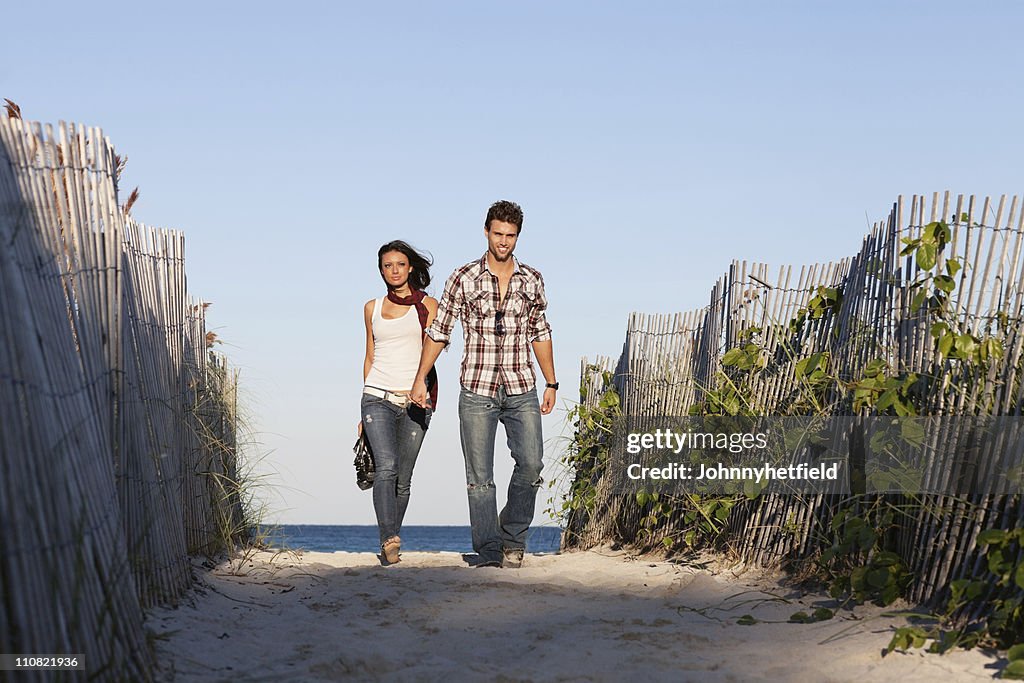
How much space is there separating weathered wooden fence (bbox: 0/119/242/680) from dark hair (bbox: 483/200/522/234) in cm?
164

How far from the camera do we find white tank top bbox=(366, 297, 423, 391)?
6113 mm

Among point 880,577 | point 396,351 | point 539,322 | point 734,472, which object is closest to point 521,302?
point 539,322

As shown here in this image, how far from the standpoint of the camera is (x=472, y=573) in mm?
5633

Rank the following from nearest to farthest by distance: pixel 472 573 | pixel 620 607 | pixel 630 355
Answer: pixel 620 607 < pixel 472 573 < pixel 630 355

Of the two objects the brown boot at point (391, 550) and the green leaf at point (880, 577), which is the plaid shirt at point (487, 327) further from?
the green leaf at point (880, 577)

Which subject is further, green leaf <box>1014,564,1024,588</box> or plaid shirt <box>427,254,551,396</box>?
plaid shirt <box>427,254,551,396</box>

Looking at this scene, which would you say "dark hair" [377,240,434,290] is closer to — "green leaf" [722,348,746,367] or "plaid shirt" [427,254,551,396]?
"plaid shirt" [427,254,551,396]

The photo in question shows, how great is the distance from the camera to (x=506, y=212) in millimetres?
5781

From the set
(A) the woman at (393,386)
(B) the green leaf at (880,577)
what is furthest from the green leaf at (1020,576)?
(A) the woman at (393,386)

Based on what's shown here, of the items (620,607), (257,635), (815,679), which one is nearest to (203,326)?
(257,635)

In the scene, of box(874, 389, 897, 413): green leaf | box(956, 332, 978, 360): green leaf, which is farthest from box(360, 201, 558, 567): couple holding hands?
box(956, 332, 978, 360): green leaf

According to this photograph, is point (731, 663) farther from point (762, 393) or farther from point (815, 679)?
point (762, 393)

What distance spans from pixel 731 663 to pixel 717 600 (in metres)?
1.32

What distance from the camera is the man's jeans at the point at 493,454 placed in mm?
5844
